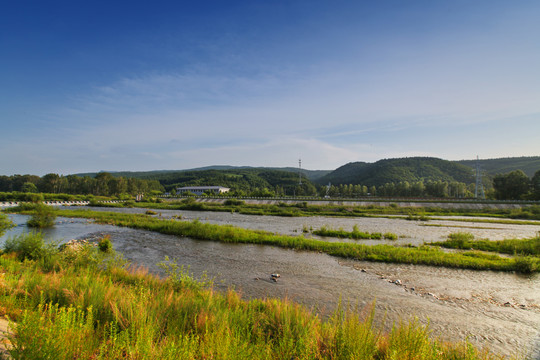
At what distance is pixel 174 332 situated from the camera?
17.3 ft

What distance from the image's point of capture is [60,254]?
12.6 metres

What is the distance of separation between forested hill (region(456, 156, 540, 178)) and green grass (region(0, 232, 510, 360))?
188134mm

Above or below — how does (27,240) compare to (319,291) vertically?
above

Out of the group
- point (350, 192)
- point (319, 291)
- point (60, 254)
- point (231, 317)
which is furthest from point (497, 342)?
point (350, 192)

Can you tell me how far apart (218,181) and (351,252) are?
181076mm

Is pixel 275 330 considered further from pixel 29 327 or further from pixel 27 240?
pixel 27 240

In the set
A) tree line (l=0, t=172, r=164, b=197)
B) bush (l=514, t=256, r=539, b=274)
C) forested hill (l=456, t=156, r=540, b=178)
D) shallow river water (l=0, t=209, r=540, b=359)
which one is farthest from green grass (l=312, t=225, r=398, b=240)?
forested hill (l=456, t=156, r=540, b=178)

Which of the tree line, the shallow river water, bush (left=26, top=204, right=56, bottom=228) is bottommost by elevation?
the shallow river water

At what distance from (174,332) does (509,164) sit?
718ft

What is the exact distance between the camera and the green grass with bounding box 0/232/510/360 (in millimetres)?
3877

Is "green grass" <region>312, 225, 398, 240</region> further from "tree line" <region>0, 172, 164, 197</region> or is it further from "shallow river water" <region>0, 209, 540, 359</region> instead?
"tree line" <region>0, 172, 164, 197</region>

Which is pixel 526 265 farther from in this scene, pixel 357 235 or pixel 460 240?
pixel 357 235

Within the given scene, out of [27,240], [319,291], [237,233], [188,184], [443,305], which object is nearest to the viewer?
[443,305]

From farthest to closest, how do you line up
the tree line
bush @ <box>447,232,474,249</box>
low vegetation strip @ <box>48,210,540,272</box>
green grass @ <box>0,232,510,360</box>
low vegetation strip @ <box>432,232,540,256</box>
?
the tree line
bush @ <box>447,232,474,249</box>
low vegetation strip @ <box>432,232,540,256</box>
low vegetation strip @ <box>48,210,540,272</box>
green grass @ <box>0,232,510,360</box>
